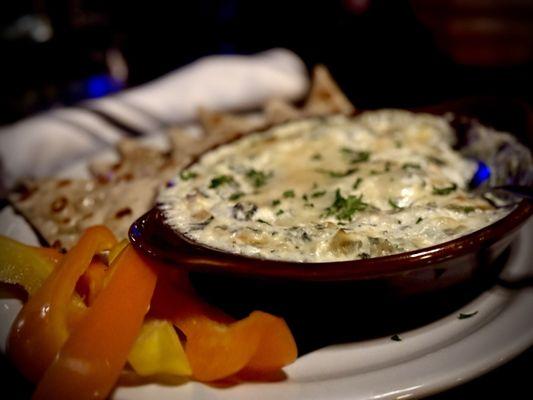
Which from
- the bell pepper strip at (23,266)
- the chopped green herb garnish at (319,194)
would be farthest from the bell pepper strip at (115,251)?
the chopped green herb garnish at (319,194)

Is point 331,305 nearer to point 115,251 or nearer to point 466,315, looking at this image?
point 466,315

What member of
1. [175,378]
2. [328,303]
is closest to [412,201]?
A: [328,303]

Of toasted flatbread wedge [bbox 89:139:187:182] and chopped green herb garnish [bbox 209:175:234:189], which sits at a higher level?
chopped green herb garnish [bbox 209:175:234:189]

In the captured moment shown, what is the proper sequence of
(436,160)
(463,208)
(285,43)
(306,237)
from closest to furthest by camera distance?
(306,237) < (463,208) < (436,160) < (285,43)

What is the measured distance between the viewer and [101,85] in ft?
23.0

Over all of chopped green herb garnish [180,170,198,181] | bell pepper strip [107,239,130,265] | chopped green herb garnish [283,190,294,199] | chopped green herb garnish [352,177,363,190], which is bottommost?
bell pepper strip [107,239,130,265]

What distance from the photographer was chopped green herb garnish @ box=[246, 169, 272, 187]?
108 inches

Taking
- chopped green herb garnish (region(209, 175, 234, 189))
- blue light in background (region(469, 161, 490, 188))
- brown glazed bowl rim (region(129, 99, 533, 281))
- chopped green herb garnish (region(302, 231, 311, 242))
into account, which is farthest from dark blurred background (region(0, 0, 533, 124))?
chopped green herb garnish (region(302, 231, 311, 242))

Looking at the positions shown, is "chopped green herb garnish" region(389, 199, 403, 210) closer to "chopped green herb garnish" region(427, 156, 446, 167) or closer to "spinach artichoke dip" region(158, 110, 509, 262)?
"spinach artichoke dip" region(158, 110, 509, 262)

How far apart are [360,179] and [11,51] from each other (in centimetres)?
647

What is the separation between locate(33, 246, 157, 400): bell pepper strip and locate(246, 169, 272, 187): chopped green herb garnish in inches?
32.5

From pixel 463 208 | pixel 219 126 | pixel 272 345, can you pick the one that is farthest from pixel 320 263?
pixel 219 126

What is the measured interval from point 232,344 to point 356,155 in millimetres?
1412

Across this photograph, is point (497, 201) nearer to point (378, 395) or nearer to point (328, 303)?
point (328, 303)
